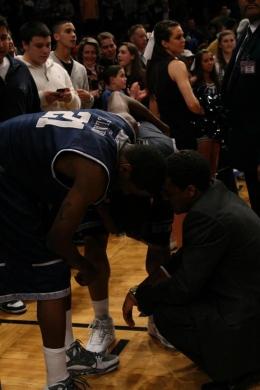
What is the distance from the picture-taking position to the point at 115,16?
10172mm

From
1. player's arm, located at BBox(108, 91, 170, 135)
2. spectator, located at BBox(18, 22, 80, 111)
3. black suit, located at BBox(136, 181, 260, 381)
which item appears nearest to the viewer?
black suit, located at BBox(136, 181, 260, 381)

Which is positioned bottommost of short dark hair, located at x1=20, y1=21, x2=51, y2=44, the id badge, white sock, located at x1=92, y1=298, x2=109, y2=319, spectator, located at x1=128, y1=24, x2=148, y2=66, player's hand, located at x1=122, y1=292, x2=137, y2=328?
white sock, located at x1=92, y1=298, x2=109, y2=319

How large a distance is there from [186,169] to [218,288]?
1.53ft

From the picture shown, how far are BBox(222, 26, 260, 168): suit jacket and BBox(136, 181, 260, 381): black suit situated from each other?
2.98 ft

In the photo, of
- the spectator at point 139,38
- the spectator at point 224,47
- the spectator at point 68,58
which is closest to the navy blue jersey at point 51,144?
the spectator at point 68,58

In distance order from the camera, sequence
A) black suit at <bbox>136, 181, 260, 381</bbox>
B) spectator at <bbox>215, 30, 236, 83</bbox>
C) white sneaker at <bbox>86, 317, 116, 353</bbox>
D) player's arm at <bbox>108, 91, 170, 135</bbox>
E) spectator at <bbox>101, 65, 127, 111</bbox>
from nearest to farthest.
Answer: black suit at <bbox>136, 181, 260, 381</bbox> → white sneaker at <bbox>86, 317, 116, 353</bbox> → player's arm at <bbox>108, 91, 170, 135</bbox> → spectator at <bbox>101, 65, 127, 111</bbox> → spectator at <bbox>215, 30, 236, 83</bbox>

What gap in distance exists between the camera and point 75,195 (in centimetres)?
198

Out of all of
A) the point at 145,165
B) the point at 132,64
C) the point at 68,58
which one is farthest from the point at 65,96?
the point at 132,64

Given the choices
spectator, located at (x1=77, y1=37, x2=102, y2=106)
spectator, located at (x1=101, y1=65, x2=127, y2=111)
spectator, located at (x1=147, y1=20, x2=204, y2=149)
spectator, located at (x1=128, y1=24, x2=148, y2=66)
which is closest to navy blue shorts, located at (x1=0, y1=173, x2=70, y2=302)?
spectator, located at (x1=147, y1=20, x2=204, y2=149)

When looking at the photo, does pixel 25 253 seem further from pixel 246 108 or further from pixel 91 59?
pixel 91 59

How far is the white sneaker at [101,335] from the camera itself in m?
2.72

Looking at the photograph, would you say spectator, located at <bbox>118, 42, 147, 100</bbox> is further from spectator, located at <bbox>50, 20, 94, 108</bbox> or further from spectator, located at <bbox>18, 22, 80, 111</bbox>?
spectator, located at <bbox>18, 22, 80, 111</bbox>

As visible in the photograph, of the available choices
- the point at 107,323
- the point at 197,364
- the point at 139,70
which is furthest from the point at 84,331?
the point at 139,70

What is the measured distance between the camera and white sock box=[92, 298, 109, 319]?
276cm
